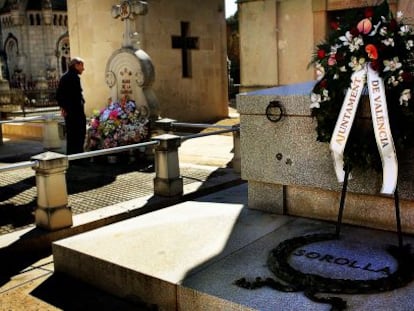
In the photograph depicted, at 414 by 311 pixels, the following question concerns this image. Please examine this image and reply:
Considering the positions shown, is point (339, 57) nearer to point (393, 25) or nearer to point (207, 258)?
point (393, 25)

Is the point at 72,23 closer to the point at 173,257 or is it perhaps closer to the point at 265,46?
the point at 265,46

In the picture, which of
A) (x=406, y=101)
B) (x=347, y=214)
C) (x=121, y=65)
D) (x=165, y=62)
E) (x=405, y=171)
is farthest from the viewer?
(x=165, y=62)

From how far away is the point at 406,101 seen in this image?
14.6 feet

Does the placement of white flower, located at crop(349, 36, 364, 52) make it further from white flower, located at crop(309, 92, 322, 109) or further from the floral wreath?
white flower, located at crop(309, 92, 322, 109)

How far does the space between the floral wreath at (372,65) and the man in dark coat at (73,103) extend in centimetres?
619

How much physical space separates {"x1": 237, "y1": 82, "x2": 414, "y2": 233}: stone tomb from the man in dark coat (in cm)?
508

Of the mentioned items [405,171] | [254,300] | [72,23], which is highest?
[72,23]

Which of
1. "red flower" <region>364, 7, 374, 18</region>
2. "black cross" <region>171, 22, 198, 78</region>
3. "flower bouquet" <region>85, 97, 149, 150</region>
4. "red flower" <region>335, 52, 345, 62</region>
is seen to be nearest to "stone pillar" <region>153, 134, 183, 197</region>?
"flower bouquet" <region>85, 97, 149, 150</region>

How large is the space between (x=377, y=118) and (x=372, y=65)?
17.2 inches

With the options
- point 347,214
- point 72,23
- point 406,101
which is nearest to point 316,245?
point 347,214

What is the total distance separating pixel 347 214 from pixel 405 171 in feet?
2.51

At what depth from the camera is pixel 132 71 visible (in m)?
11.3

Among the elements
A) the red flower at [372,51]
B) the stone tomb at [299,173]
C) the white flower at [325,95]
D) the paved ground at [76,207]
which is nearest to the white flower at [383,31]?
the red flower at [372,51]

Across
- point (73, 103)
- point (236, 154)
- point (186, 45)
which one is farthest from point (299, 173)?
point (186, 45)
